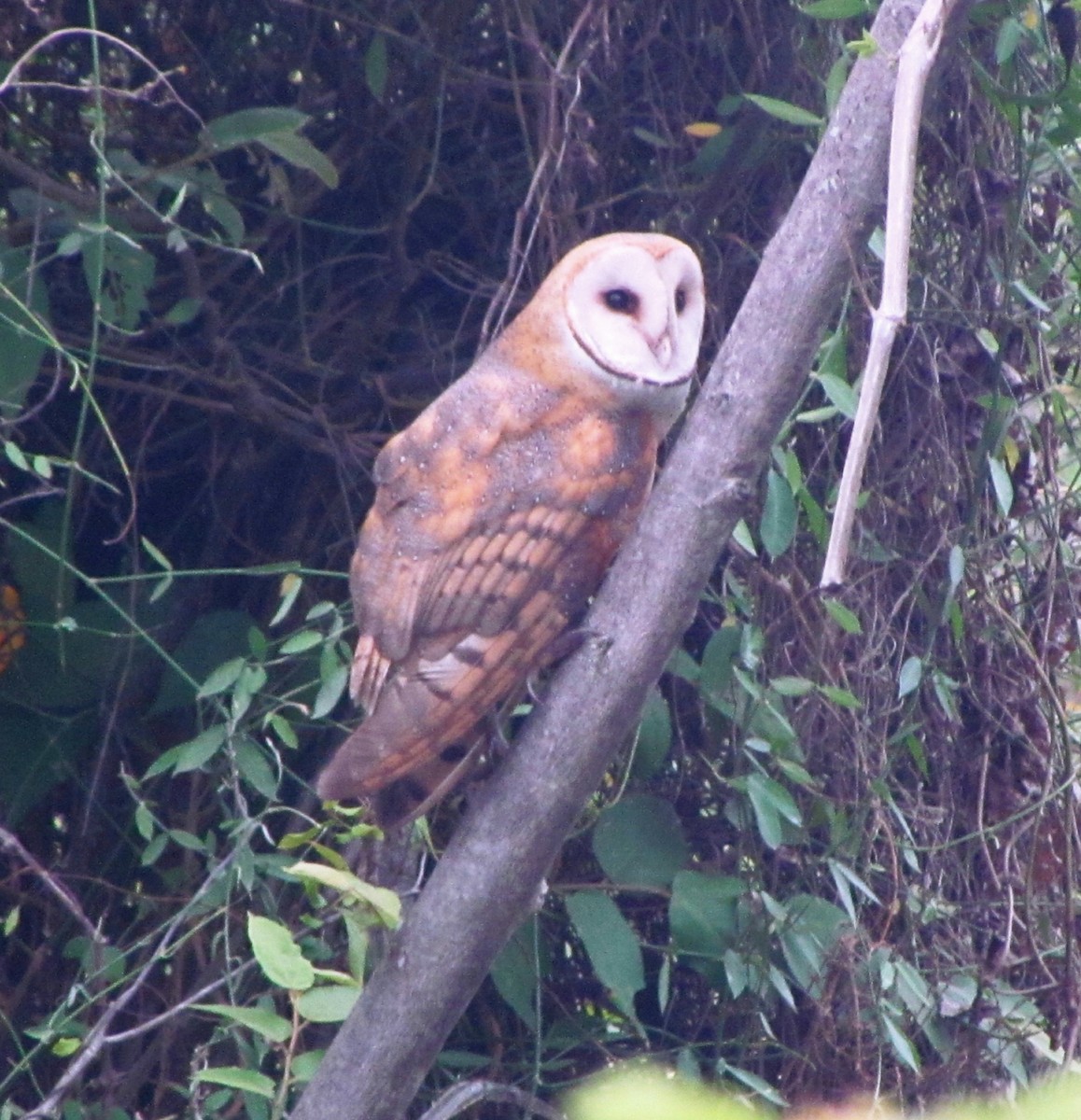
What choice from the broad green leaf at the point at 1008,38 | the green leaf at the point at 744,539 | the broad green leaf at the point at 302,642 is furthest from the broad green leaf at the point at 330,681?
the broad green leaf at the point at 1008,38

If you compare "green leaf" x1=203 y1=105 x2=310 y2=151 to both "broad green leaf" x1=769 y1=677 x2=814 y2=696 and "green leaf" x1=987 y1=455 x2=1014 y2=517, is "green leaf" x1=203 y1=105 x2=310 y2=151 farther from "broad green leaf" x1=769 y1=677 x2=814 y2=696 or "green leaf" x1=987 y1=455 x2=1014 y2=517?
"green leaf" x1=987 y1=455 x2=1014 y2=517

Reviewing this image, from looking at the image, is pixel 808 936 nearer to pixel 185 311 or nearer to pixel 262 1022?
pixel 262 1022

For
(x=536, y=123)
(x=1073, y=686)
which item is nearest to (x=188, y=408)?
(x=536, y=123)

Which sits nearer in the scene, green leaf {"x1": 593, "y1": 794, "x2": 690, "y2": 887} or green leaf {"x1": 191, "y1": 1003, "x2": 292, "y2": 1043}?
green leaf {"x1": 191, "y1": 1003, "x2": 292, "y2": 1043}

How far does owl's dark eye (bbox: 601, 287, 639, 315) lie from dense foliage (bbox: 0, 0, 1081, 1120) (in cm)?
20

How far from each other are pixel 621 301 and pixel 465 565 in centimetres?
34

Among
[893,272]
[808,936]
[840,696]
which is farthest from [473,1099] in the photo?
[893,272]

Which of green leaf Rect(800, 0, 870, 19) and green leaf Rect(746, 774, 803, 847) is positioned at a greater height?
green leaf Rect(800, 0, 870, 19)

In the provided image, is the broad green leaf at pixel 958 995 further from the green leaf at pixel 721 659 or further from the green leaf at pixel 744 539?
the green leaf at pixel 744 539

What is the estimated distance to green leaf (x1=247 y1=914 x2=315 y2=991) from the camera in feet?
4.00

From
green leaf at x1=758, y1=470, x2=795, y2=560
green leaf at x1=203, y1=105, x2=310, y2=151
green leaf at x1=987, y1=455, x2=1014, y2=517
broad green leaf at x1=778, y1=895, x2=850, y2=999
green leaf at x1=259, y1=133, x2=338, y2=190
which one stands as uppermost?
green leaf at x1=203, y1=105, x2=310, y2=151

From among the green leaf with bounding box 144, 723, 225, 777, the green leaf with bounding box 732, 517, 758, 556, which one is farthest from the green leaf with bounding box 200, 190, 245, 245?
the green leaf with bounding box 732, 517, 758, 556

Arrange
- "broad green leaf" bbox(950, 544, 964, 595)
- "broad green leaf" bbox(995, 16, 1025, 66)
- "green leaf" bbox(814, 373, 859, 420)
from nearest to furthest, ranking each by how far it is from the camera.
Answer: "green leaf" bbox(814, 373, 859, 420) < "broad green leaf" bbox(995, 16, 1025, 66) < "broad green leaf" bbox(950, 544, 964, 595)

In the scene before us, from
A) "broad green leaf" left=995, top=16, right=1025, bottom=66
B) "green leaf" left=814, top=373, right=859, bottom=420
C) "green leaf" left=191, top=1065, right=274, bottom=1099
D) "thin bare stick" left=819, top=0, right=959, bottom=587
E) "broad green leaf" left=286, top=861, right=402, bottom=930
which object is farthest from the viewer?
"broad green leaf" left=995, top=16, right=1025, bottom=66
